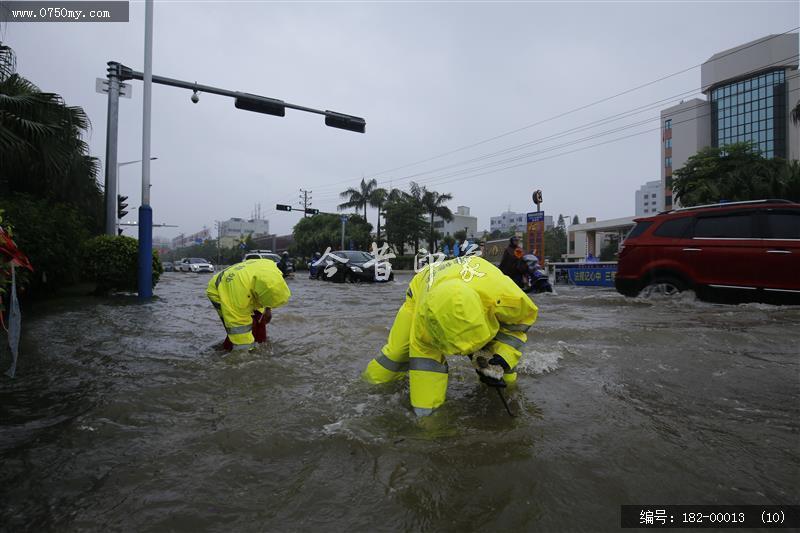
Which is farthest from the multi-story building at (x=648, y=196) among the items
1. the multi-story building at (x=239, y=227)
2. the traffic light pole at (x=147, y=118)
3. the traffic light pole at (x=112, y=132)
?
the traffic light pole at (x=112, y=132)

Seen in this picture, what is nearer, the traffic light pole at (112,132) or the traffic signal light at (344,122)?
the traffic light pole at (112,132)

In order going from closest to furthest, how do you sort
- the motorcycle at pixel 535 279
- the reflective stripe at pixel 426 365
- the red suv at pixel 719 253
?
the reflective stripe at pixel 426 365 < the red suv at pixel 719 253 < the motorcycle at pixel 535 279

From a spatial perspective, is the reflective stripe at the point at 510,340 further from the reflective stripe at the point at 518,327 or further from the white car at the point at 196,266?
the white car at the point at 196,266

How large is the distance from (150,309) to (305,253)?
42.9 meters

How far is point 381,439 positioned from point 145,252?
8986mm

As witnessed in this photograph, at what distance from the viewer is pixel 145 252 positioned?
9484mm

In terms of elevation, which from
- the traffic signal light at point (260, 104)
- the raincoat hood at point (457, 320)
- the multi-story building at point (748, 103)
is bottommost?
the raincoat hood at point (457, 320)

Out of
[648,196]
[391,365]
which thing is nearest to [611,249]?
[391,365]

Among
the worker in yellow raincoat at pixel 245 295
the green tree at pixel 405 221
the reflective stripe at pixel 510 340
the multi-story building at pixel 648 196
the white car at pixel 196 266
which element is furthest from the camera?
the multi-story building at pixel 648 196

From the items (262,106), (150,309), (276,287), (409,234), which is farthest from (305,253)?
(276,287)

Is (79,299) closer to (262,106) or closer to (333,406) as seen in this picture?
(262,106)

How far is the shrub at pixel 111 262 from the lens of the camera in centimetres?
955

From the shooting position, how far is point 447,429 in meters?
2.52

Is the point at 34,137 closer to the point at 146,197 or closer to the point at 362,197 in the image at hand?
the point at 146,197
